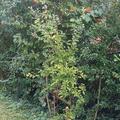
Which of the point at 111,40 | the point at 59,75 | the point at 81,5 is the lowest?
the point at 59,75

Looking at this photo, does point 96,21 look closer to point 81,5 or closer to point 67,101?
point 81,5

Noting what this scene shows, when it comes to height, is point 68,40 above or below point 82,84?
above

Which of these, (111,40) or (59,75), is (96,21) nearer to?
(111,40)

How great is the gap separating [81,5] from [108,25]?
67cm

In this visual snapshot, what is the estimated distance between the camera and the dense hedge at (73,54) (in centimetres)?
500

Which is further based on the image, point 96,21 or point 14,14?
point 14,14

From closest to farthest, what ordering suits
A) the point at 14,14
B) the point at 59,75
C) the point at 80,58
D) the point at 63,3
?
the point at 59,75 → the point at 80,58 → the point at 63,3 → the point at 14,14

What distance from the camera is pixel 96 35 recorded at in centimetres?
504

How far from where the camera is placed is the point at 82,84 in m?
5.17

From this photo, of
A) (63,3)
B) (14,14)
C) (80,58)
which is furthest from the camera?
(14,14)

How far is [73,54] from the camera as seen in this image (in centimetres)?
507

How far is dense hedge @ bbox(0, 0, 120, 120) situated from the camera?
16.4 ft

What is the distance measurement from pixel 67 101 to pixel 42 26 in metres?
1.10

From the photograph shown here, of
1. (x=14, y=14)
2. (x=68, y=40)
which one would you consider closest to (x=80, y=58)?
(x=68, y=40)
